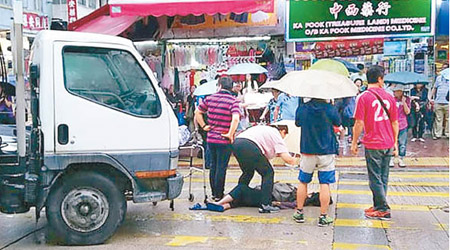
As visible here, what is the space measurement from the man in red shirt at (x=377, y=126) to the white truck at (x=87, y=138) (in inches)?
93.1

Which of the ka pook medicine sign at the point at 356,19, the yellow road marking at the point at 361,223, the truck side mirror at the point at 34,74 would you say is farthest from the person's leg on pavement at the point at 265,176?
the ka pook medicine sign at the point at 356,19

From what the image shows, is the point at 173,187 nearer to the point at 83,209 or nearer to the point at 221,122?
the point at 83,209

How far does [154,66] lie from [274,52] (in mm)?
3059

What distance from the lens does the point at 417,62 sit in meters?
14.7

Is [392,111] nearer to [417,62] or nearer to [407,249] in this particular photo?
[407,249]

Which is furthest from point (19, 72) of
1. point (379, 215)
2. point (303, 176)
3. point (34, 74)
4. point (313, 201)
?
point (379, 215)

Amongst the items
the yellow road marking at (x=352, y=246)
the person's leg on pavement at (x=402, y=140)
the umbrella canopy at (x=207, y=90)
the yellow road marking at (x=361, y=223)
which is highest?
the umbrella canopy at (x=207, y=90)

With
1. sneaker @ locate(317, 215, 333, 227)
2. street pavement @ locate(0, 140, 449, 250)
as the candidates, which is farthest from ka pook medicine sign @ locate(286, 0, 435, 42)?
sneaker @ locate(317, 215, 333, 227)

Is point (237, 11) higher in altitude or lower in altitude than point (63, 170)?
higher

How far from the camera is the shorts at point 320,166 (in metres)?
6.44

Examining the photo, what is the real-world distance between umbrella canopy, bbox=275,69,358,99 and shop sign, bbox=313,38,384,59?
695cm

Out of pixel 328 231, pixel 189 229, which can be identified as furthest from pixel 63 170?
pixel 328 231

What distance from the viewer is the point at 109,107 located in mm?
5777

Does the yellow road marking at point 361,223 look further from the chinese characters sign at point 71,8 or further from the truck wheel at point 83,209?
the chinese characters sign at point 71,8
